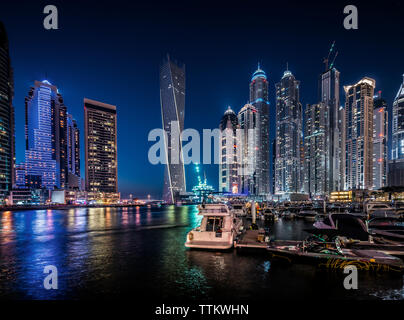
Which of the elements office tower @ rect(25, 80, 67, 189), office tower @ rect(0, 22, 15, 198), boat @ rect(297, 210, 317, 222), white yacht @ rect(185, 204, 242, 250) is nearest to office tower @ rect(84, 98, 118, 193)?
office tower @ rect(25, 80, 67, 189)

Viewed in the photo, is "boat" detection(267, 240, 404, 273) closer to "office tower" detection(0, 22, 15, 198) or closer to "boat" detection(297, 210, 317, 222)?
"boat" detection(297, 210, 317, 222)

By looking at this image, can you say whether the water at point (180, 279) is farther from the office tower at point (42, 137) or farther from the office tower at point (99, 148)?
the office tower at point (42, 137)

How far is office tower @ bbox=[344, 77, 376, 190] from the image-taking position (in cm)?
18212

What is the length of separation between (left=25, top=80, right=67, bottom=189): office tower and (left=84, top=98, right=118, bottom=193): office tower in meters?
26.4

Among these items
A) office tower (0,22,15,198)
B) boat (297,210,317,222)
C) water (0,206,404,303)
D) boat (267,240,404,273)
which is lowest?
boat (297,210,317,222)

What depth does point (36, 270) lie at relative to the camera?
13.0m

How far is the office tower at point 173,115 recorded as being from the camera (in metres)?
166

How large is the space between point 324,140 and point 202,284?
216792 millimetres

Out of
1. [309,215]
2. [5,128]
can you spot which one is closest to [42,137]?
[5,128]

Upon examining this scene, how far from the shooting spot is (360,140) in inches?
7407

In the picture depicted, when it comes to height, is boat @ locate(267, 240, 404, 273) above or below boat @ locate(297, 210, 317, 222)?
above
